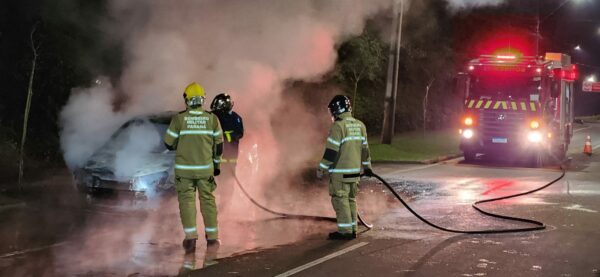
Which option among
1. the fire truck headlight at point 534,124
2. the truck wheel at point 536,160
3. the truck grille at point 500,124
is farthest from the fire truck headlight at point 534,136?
the truck wheel at point 536,160

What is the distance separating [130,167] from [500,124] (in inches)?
464

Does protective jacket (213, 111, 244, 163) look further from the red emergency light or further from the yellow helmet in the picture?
the red emergency light

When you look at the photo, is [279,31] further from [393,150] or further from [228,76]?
→ [393,150]

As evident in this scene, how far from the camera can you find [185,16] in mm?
10180

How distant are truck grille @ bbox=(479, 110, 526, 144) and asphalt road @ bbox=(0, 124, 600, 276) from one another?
5805mm

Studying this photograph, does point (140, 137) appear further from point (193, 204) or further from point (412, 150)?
point (412, 150)

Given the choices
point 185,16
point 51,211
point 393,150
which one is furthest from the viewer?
point 393,150

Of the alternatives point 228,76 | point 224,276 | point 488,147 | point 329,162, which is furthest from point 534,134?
point 224,276

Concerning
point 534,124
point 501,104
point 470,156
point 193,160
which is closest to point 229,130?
point 193,160

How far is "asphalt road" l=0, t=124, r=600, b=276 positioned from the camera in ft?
20.3

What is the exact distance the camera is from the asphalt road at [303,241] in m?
6.18

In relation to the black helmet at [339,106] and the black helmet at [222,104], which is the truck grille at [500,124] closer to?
the black helmet at [222,104]

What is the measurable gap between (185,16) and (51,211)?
11.5 ft

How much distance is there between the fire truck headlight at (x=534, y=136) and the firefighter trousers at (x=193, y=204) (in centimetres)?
1222
